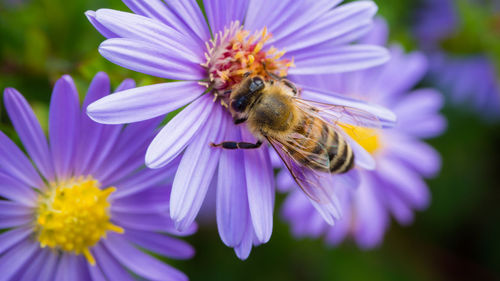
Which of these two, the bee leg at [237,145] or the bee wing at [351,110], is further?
the bee wing at [351,110]

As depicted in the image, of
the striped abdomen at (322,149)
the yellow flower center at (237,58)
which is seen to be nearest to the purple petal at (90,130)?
the yellow flower center at (237,58)

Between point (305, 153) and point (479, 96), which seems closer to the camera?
point (305, 153)

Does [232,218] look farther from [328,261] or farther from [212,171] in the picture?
[328,261]

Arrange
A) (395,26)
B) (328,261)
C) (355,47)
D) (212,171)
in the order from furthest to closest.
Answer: (328,261) < (395,26) < (355,47) < (212,171)

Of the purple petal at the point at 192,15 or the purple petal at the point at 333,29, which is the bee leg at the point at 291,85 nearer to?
the purple petal at the point at 333,29

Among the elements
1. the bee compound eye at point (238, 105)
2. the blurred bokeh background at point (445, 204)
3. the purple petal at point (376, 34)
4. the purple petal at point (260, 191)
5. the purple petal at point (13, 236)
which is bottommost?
the blurred bokeh background at point (445, 204)

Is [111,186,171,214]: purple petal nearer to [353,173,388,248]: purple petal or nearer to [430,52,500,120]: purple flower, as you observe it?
[353,173,388,248]: purple petal

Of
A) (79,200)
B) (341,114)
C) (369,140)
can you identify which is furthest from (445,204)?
(79,200)

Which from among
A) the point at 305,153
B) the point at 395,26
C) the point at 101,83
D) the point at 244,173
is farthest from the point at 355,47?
the point at 395,26
